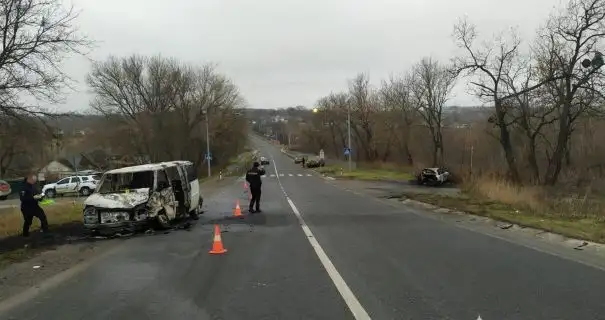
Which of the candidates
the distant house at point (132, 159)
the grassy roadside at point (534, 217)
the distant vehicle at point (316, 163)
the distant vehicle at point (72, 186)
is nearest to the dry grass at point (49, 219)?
the grassy roadside at point (534, 217)

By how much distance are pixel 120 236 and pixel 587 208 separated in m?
16.2

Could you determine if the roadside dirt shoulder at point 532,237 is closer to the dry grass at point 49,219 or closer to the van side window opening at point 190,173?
the van side window opening at point 190,173

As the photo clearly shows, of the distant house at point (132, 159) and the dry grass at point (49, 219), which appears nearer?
the dry grass at point (49, 219)

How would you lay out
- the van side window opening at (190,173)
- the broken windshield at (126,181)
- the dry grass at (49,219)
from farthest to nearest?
the van side window opening at (190,173) → the dry grass at (49,219) → the broken windshield at (126,181)

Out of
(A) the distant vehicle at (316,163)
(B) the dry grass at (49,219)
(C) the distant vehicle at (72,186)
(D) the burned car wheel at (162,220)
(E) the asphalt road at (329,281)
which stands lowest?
(A) the distant vehicle at (316,163)

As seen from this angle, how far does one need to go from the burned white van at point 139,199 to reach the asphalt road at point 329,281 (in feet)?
4.16

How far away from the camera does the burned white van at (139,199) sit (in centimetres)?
1478

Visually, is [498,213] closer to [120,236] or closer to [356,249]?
[356,249]

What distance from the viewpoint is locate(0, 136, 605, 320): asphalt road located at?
254 inches

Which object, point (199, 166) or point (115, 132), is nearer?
point (115, 132)

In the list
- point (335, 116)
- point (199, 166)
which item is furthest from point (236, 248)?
point (335, 116)

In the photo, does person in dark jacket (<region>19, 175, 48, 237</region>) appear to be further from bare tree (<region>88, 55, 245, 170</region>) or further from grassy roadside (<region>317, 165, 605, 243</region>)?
bare tree (<region>88, 55, 245, 170</region>)

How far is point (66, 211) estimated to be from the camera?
21.9 m

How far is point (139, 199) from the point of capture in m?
15.1
